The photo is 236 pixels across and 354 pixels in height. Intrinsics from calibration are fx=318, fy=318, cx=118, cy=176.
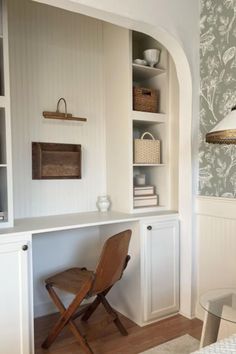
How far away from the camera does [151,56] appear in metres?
2.71

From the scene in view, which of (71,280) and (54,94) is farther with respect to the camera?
(54,94)

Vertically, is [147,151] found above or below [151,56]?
below

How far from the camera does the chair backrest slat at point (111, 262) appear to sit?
2.03 metres

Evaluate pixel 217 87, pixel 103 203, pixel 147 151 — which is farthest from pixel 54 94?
pixel 217 87

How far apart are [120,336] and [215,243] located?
3.28 ft

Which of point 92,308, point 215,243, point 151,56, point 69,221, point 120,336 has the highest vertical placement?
point 151,56

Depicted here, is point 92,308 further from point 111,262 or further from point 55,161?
point 55,161

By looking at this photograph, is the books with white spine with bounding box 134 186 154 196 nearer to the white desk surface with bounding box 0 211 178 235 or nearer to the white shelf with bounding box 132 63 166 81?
the white desk surface with bounding box 0 211 178 235

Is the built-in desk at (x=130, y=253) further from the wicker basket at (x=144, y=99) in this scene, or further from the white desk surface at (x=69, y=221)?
the wicker basket at (x=144, y=99)

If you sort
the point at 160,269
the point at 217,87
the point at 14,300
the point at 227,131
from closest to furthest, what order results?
1. the point at 227,131
2. the point at 14,300
3. the point at 217,87
4. the point at 160,269

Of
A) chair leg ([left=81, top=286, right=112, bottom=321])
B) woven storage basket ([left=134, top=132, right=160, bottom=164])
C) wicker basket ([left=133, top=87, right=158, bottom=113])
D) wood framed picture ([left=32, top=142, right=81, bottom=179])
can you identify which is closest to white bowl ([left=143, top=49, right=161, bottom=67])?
wicker basket ([left=133, top=87, right=158, bottom=113])

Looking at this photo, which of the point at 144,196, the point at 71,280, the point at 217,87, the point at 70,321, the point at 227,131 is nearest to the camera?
the point at 227,131

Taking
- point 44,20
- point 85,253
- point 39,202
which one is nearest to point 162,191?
point 85,253

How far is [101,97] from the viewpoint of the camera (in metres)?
2.92
